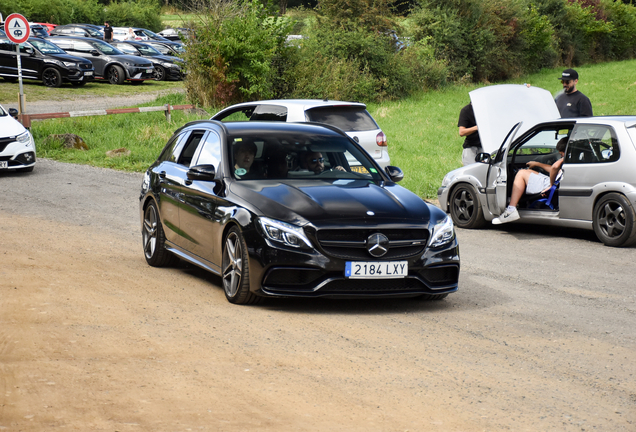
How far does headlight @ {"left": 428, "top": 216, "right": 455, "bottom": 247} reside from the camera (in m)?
7.10

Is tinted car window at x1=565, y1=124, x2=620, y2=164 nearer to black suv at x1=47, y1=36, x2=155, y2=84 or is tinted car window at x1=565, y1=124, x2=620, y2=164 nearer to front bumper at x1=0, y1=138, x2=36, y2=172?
front bumper at x1=0, y1=138, x2=36, y2=172

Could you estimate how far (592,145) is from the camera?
11.0 m

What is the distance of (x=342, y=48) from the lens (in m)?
33.4

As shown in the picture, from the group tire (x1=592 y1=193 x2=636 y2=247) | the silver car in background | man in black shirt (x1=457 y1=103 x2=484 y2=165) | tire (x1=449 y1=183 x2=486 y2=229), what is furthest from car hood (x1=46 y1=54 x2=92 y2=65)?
tire (x1=592 y1=193 x2=636 y2=247)

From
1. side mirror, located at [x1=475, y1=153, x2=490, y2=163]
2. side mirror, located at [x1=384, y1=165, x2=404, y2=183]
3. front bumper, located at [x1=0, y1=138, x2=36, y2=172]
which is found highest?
side mirror, located at [x1=384, y1=165, x2=404, y2=183]

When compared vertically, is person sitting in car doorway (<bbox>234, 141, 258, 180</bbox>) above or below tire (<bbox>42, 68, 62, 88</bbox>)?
above

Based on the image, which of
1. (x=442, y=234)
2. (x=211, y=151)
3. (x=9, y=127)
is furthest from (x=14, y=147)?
(x=442, y=234)

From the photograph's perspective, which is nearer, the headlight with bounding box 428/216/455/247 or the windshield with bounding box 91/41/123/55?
the headlight with bounding box 428/216/455/247

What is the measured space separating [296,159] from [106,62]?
31.1 metres

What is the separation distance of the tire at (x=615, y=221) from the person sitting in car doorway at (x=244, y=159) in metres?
5.00

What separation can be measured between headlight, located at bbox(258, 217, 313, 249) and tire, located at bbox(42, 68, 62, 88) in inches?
1153

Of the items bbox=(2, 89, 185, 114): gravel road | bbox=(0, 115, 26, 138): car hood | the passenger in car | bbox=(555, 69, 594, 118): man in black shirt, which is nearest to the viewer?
the passenger in car

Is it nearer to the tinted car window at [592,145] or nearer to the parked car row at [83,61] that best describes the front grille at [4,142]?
the tinted car window at [592,145]

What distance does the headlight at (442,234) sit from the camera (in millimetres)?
7102
